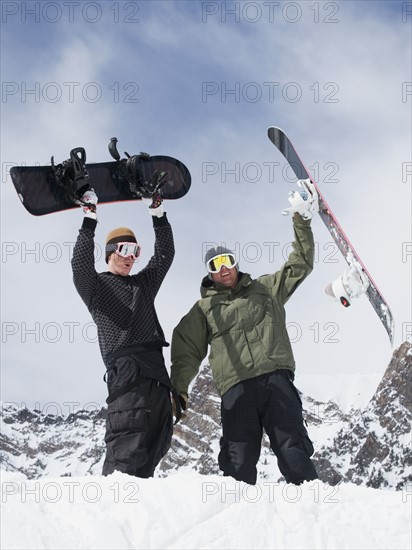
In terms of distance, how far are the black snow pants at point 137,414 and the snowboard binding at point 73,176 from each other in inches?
58.6

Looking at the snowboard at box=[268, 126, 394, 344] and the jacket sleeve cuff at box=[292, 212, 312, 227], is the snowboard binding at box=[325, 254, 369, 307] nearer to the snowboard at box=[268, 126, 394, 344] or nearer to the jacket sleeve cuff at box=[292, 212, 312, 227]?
the snowboard at box=[268, 126, 394, 344]

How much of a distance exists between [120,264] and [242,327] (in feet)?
3.79

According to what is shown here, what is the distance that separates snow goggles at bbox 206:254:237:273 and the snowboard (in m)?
1.17

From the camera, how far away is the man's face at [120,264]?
18.8ft

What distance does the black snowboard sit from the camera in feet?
20.8

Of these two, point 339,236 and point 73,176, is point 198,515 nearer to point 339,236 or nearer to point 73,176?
point 73,176

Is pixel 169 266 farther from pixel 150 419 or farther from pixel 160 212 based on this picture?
pixel 150 419

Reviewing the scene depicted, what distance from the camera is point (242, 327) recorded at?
5.91 m

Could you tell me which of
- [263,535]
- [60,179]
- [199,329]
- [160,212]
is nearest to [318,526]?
[263,535]

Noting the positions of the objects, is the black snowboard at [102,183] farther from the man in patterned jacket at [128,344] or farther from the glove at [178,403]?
the glove at [178,403]

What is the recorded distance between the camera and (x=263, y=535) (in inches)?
140

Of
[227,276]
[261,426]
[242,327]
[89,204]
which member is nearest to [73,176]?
[89,204]

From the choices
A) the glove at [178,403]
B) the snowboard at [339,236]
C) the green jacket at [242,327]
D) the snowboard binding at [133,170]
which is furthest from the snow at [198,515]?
the snowboard binding at [133,170]

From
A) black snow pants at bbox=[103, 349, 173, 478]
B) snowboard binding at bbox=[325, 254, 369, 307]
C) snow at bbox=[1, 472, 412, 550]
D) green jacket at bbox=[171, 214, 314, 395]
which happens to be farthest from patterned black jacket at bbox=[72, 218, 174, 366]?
snowboard binding at bbox=[325, 254, 369, 307]
